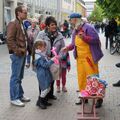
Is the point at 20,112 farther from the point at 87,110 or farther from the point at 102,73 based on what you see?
the point at 102,73

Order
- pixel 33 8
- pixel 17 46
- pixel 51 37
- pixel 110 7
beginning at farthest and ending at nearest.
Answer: pixel 33 8 → pixel 51 37 → pixel 17 46 → pixel 110 7

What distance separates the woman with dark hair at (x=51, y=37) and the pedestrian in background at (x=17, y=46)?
51 cm

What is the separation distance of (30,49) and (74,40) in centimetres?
94

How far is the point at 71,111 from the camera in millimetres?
8766

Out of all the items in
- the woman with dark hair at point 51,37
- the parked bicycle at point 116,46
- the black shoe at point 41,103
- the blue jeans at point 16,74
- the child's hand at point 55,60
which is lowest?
the parked bicycle at point 116,46

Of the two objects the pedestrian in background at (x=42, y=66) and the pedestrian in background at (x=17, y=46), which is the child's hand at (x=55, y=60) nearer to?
the pedestrian in background at (x=42, y=66)

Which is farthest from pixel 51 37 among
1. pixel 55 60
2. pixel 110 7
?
pixel 110 7

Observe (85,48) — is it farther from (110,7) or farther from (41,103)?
(41,103)

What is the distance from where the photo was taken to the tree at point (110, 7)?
8.26m

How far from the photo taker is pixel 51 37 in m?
9.69

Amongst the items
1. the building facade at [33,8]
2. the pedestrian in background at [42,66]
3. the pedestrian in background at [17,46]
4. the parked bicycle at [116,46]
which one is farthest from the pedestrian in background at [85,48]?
the building facade at [33,8]

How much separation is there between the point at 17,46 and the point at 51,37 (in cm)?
94

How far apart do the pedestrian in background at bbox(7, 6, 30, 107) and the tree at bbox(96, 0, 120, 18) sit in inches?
60.0

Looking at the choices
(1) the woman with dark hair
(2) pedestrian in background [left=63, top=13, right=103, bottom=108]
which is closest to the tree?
(2) pedestrian in background [left=63, top=13, right=103, bottom=108]
